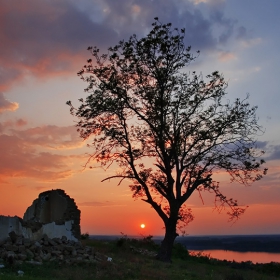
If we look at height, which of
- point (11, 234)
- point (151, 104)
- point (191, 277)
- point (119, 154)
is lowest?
point (191, 277)

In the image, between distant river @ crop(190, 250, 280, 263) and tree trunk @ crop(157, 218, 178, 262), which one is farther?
distant river @ crop(190, 250, 280, 263)

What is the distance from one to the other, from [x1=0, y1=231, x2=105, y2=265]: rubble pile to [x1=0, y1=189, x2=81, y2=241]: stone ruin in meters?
1.28

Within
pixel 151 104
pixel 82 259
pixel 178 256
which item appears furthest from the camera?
pixel 178 256

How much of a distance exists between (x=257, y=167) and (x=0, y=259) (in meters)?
17.7

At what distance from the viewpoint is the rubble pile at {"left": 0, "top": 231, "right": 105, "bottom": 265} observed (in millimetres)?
20609

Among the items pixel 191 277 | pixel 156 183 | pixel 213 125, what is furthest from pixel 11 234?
pixel 213 125

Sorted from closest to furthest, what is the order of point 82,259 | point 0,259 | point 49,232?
point 0,259
point 82,259
point 49,232

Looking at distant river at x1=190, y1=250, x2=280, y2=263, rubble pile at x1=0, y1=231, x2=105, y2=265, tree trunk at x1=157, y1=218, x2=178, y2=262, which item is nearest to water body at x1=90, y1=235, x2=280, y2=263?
distant river at x1=190, y1=250, x2=280, y2=263

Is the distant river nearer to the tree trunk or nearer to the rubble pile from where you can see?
the tree trunk

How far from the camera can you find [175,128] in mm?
30875

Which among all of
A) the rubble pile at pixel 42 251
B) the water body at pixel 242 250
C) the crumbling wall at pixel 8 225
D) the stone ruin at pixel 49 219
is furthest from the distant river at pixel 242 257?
the crumbling wall at pixel 8 225

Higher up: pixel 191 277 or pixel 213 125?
pixel 213 125

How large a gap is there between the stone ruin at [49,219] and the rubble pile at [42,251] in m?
1.28

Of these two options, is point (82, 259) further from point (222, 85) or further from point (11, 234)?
point (222, 85)
